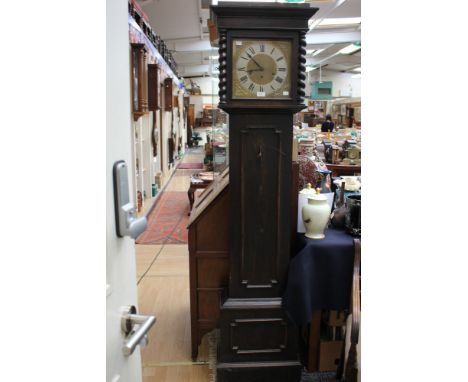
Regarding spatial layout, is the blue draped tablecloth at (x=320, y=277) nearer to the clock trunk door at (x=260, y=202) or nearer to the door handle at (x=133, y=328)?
the clock trunk door at (x=260, y=202)

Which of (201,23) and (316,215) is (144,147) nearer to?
(201,23)

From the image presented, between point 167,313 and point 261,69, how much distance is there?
2334 millimetres

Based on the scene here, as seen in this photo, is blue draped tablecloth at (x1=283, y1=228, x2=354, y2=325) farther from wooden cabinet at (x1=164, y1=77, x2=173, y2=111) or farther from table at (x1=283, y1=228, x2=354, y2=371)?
wooden cabinet at (x1=164, y1=77, x2=173, y2=111)

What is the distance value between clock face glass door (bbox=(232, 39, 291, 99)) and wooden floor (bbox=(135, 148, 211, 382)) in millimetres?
1886

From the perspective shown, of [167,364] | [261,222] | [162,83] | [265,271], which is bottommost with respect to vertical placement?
[167,364]

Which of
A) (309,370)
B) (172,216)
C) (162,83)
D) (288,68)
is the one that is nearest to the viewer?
(288,68)

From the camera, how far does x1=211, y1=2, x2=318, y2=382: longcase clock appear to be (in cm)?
242

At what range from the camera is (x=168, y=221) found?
699cm

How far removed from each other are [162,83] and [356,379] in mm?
8301

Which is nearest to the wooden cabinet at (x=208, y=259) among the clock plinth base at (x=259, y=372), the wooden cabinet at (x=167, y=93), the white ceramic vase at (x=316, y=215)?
the clock plinth base at (x=259, y=372)

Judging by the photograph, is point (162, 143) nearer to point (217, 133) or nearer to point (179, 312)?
point (217, 133)

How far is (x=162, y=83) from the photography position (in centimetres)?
953

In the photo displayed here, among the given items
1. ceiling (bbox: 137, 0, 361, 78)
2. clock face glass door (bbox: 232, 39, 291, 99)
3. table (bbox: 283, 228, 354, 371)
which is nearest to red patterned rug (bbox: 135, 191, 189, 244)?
ceiling (bbox: 137, 0, 361, 78)

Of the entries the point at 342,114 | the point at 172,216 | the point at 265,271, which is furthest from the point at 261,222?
the point at 342,114
